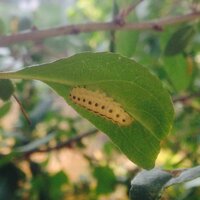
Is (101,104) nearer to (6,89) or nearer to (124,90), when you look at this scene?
(124,90)

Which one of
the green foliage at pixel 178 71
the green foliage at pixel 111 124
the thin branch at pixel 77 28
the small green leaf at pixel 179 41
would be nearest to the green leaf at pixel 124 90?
the green foliage at pixel 111 124

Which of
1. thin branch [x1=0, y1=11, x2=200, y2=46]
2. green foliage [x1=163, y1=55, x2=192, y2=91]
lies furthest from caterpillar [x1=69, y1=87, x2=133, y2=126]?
green foliage [x1=163, y1=55, x2=192, y2=91]

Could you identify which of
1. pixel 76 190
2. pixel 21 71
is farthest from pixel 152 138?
pixel 76 190

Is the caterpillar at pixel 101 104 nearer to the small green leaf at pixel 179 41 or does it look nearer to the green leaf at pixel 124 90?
the green leaf at pixel 124 90

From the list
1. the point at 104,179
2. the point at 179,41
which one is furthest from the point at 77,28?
the point at 104,179

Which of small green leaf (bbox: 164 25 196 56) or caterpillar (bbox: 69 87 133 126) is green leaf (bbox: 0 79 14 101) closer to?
caterpillar (bbox: 69 87 133 126)

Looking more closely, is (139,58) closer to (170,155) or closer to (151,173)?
(170,155)

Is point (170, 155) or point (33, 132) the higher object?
point (33, 132)
